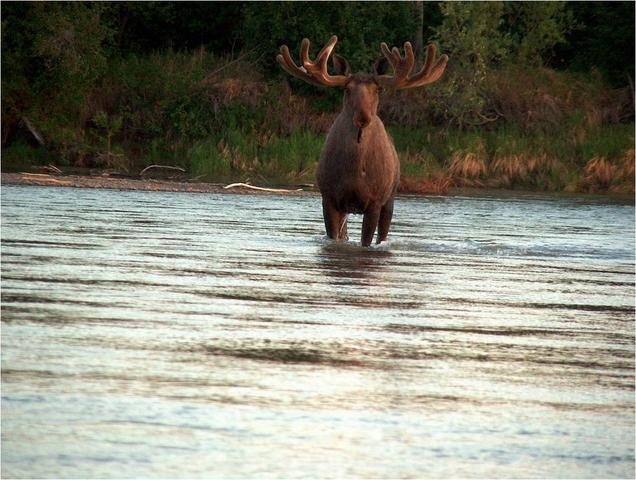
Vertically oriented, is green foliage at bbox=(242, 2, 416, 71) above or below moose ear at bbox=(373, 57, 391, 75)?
below

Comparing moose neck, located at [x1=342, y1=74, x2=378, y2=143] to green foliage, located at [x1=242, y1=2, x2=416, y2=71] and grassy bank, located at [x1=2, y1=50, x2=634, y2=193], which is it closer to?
grassy bank, located at [x1=2, y1=50, x2=634, y2=193]

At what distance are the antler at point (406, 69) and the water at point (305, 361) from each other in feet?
6.28

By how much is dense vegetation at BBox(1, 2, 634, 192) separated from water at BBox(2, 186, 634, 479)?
21.2 meters

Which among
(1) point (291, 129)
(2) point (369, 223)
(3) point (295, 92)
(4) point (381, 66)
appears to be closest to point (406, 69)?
(4) point (381, 66)

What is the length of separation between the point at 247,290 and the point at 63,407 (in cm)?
506

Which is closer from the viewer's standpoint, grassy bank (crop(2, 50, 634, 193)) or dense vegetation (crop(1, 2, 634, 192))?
dense vegetation (crop(1, 2, 634, 192))

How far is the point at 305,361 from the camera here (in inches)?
320

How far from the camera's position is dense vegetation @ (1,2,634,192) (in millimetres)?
37469

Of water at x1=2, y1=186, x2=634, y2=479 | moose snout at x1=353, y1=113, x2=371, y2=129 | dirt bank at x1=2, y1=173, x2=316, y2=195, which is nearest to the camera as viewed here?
water at x1=2, y1=186, x2=634, y2=479

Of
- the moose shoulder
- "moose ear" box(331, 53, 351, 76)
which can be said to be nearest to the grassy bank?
the moose shoulder

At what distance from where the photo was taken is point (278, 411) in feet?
22.1

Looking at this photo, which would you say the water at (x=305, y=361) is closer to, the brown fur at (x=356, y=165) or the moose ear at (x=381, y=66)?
the brown fur at (x=356, y=165)

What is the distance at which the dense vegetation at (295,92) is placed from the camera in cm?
3747

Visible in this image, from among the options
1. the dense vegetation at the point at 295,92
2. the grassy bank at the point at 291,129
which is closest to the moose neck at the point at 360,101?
the grassy bank at the point at 291,129
